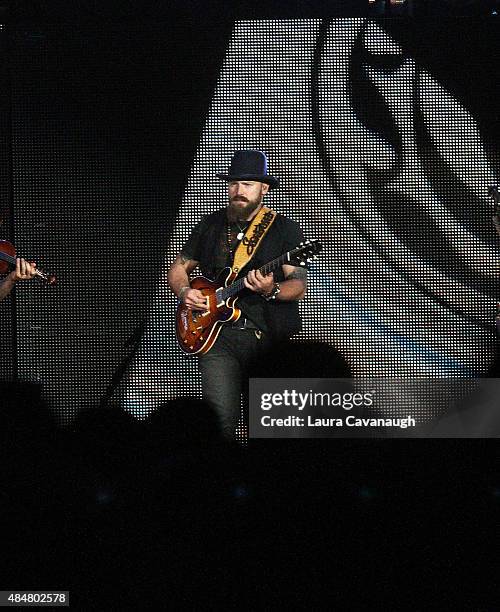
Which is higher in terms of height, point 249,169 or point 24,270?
point 249,169

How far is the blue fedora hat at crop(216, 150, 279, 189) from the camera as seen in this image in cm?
530

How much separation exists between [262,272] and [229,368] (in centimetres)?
63

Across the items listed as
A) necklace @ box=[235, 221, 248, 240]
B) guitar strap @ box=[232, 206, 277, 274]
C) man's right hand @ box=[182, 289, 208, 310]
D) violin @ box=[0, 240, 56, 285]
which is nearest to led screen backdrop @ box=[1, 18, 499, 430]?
guitar strap @ box=[232, 206, 277, 274]

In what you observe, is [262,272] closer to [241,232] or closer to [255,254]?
[255,254]

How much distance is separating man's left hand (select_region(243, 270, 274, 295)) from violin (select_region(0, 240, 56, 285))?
1227 millimetres

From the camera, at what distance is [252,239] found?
5281mm

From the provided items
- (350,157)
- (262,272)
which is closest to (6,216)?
(262,272)

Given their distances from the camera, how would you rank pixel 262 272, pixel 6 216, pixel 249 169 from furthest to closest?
pixel 6 216
pixel 249 169
pixel 262 272

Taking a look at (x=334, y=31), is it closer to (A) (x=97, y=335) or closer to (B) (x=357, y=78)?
(B) (x=357, y=78)

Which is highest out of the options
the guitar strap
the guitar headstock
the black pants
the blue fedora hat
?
the blue fedora hat

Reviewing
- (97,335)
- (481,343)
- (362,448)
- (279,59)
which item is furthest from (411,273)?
(97,335)

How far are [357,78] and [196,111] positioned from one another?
1007 millimetres

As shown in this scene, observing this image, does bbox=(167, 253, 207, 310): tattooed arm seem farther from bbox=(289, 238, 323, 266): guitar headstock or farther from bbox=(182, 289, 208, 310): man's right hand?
bbox=(289, 238, 323, 266): guitar headstock

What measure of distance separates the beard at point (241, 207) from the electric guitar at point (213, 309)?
347mm
